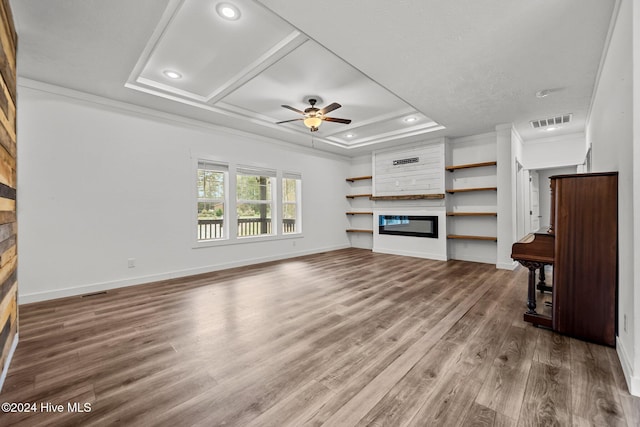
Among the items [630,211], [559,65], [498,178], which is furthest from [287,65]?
[498,178]

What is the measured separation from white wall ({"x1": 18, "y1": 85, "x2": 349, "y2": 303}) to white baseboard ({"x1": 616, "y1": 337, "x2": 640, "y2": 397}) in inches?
199

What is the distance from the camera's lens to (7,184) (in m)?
1.97

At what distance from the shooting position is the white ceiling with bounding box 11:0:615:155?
2.22 metres

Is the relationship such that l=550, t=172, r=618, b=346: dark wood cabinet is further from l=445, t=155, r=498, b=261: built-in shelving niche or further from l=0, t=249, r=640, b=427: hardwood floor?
l=445, t=155, r=498, b=261: built-in shelving niche

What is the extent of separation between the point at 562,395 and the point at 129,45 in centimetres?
443

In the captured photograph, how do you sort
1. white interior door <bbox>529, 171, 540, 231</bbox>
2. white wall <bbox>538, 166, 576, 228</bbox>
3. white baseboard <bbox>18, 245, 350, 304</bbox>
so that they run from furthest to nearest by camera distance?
white wall <bbox>538, 166, 576, 228</bbox>
white interior door <bbox>529, 171, 540, 231</bbox>
white baseboard <bbox>18, 245, 350, 304</bbox>

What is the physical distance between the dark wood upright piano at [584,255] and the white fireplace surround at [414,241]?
351cm

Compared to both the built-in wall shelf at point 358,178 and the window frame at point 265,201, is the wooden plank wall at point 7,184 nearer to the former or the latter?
the window frame at point 265,201

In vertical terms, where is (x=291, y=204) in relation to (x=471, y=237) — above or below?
above

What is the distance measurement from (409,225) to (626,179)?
474 centimetres

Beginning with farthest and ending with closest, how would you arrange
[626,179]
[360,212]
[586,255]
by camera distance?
1. [360,212]
2. [586,255]
3. [626,179]

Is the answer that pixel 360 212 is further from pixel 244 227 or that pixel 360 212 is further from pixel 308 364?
pixel 308 364

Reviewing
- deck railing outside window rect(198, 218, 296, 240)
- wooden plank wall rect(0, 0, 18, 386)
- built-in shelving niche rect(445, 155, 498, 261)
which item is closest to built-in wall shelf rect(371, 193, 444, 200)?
built-in shelving niche rect(445, 155, 498, 261)

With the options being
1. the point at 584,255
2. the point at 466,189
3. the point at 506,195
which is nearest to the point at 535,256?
the point at 584,255
